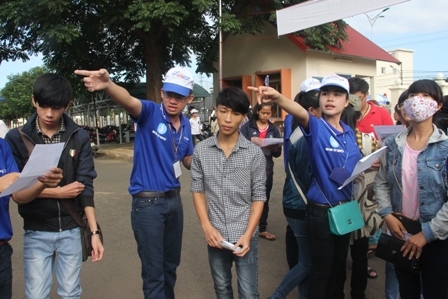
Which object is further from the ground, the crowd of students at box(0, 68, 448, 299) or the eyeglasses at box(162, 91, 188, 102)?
the eyeglasses at box(162, 91, 188, 102)

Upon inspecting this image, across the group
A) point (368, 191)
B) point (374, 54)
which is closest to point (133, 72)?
point (374, 54)

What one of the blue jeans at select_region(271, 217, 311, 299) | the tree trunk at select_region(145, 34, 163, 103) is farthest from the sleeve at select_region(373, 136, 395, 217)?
the tree trunk at select_region(145, 34, 163, 103)

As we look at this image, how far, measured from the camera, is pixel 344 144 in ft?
9.10

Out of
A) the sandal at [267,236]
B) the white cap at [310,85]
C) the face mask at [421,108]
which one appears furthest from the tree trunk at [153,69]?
the face mask at [421,108]

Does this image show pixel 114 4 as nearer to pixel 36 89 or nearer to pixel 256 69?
pixel 256 69

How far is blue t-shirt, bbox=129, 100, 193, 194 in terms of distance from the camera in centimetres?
294

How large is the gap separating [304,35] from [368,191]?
41.8 ft

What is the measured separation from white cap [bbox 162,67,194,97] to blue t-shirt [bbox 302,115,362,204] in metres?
0.94

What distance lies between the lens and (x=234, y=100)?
2.66 m

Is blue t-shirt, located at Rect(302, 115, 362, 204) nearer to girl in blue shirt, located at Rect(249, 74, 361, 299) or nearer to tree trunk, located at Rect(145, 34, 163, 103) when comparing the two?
girl in blue shirt, located at Rect(249, 74, 361, 299)

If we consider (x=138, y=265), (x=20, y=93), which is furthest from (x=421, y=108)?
(x=20, y=93)

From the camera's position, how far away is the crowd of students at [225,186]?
250cm

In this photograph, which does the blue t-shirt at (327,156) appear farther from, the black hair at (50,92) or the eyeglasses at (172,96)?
the black hair at (50,92)

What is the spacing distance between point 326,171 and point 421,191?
0.59 metres
